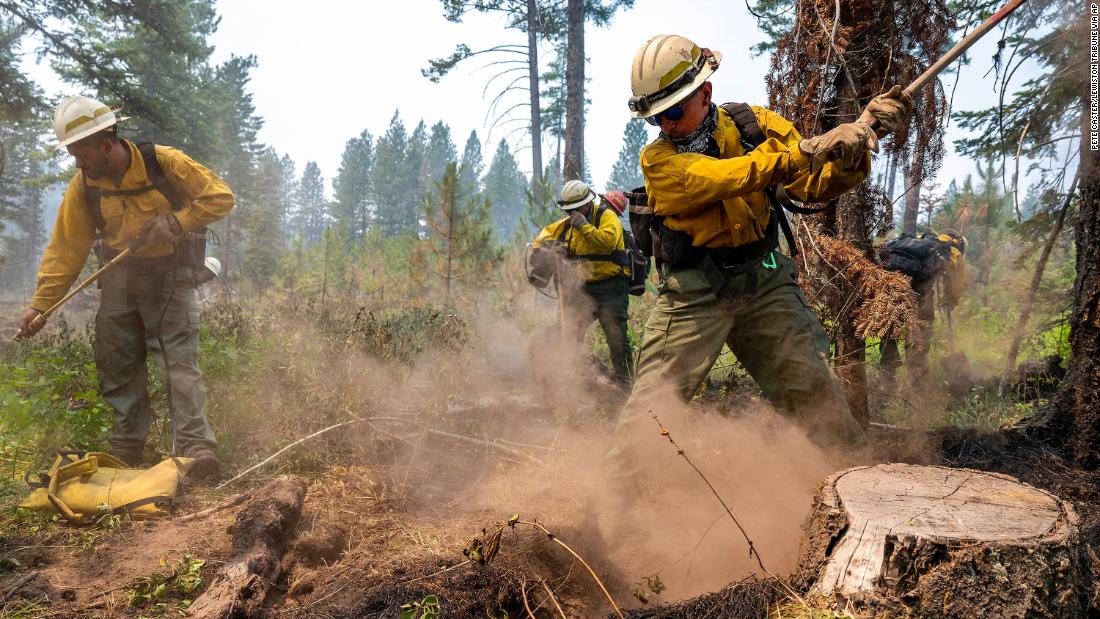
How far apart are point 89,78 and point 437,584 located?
1261 cm

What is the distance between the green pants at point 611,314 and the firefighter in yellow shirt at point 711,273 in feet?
12.4

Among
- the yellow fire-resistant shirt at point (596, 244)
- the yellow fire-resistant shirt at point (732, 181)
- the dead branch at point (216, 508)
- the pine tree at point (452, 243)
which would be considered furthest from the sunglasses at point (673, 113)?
the pine tree at point (452, 243)

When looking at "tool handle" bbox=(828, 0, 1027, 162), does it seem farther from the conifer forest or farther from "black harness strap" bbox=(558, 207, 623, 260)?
"black harness strap" bbox=(558, 207, 623, 260)

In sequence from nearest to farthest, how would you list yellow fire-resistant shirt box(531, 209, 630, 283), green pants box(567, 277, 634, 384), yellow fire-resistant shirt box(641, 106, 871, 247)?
1. yellow fire-resistant shirt box(641, 106, 871, 247)
2. yellow fire-resistant shirt box(531, 209, 630, 283)
3. green pants box(567, 277, 634, 384)

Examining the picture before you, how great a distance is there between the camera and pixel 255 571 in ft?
8.82

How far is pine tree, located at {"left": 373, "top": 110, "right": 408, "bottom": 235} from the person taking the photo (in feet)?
186

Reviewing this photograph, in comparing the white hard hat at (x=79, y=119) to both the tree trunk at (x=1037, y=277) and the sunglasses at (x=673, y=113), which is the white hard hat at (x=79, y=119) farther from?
the tree trunk at (x=1037, y=277)

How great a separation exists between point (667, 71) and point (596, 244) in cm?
403

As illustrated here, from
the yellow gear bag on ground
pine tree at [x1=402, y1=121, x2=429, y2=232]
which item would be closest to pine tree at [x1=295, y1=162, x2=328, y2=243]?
pine tree at [x1=402, y1=121, x2=429, y2=232]

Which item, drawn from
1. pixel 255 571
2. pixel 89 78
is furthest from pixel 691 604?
pixel 89 78

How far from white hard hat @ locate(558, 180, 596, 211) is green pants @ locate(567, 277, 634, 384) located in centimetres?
92

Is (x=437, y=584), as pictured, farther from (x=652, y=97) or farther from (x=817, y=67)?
(x=817, y=67)

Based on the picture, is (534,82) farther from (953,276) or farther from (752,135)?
(752,135)

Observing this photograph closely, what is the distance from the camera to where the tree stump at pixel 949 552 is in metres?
1.82
